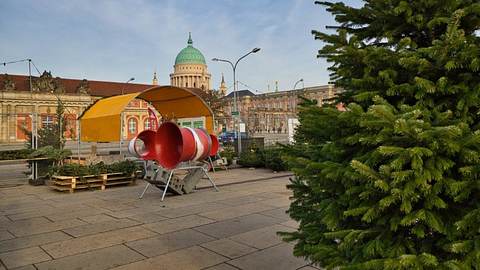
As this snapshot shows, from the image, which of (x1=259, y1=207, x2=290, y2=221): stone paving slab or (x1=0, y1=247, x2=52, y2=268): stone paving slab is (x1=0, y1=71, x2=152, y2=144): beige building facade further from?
(x1=0, y1=247, x2=52, y2=268): stone paving slab

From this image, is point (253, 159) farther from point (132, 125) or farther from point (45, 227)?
point (132, 125)

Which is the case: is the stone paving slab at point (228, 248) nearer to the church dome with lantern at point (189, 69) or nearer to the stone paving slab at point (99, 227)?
the stone paving slab at point (99, 227)

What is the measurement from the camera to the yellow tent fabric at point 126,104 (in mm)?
16203

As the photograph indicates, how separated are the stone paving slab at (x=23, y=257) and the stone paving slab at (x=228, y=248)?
250 centimetres

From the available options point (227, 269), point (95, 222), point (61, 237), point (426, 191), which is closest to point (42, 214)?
point (95, 222)

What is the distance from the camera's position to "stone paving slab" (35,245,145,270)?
535 centimetres

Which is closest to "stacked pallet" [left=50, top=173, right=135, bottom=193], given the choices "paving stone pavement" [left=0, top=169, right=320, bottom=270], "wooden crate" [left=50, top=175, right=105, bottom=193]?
"wooden crate" [left=50, top=175, right=105, bottom=193]

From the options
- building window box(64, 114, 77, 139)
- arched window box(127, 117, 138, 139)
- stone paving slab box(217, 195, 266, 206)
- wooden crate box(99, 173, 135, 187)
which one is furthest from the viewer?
arched window box(127, 117, 138, 139)

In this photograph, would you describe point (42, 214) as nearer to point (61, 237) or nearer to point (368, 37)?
point (61, 237)

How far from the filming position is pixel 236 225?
764cm

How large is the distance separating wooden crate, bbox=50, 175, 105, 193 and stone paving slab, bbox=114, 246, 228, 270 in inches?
314

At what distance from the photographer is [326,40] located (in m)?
3.21

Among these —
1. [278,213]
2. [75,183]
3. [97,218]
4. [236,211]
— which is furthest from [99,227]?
[75,183]

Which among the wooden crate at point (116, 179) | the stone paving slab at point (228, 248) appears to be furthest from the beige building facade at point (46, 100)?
the stone paving slab at point (228, 248)
